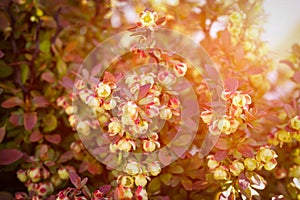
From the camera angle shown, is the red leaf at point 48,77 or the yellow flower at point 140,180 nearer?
the yellow flower at point 140,180

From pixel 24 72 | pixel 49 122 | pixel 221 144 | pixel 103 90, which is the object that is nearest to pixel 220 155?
pixel 221 144

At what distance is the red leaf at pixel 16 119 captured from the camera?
137cm

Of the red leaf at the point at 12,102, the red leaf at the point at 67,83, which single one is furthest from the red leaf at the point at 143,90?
the red leaf at the point at 12,102

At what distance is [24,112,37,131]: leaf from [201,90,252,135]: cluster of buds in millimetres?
471

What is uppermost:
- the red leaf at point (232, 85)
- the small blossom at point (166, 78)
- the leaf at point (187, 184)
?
the small blossom at point (166, 78)

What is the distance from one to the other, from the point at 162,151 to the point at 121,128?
144 millimetres

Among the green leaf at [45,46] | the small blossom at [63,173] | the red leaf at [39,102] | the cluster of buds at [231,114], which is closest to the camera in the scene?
the cluster of buds at [231,114]

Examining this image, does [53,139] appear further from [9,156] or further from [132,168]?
[132,168]

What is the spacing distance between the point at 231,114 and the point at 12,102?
0.58 m

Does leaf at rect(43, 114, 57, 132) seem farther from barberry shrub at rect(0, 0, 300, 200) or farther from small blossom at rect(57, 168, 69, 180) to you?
small blossom at rect(57, 168, 69, 180)

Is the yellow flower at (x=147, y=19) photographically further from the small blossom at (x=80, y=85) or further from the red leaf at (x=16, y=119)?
the red leaf at (x=16, y=119)

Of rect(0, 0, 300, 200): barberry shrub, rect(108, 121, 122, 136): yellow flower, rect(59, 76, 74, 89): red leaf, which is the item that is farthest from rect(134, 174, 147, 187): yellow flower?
rect(59, 76, 74, 89): red leaf

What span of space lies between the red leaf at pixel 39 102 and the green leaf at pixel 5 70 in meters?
0.13

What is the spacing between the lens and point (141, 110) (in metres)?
1.06
